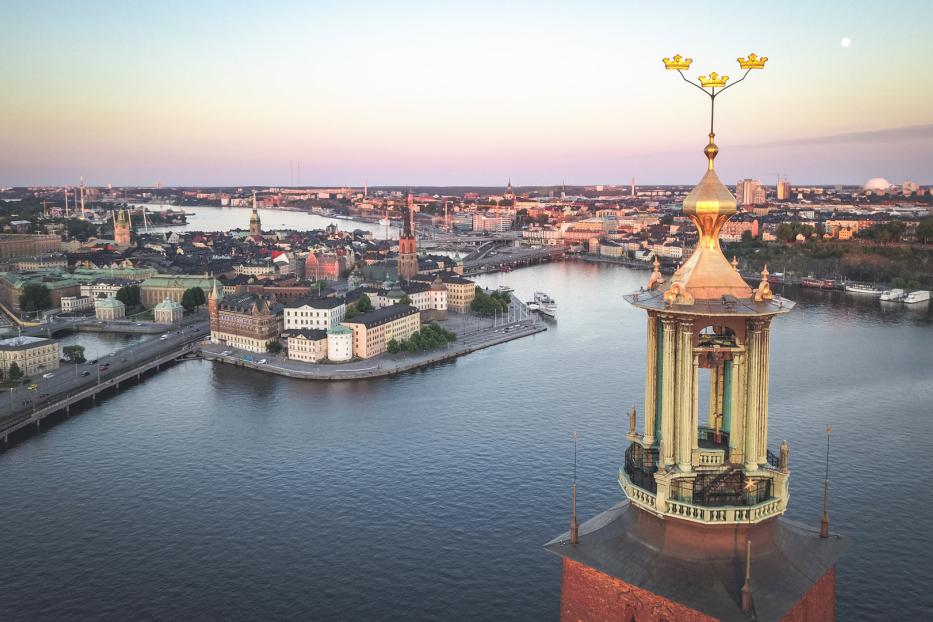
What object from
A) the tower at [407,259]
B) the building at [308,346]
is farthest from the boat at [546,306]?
the building at [308,346]

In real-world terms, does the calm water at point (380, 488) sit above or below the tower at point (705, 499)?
below

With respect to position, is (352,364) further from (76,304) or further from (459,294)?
(76,304)

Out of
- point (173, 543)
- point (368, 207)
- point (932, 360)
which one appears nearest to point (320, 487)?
point (173, 543)

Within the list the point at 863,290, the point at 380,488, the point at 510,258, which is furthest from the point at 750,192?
the point at 380,488

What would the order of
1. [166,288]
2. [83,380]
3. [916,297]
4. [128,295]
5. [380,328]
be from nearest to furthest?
[83,380], [380,328], [128,295], [166,288], [916,297]

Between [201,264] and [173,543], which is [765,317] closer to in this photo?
[173,543]

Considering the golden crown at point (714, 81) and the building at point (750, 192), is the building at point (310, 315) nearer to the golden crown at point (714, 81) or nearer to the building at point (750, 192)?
the golden crown at point (714, 81)
